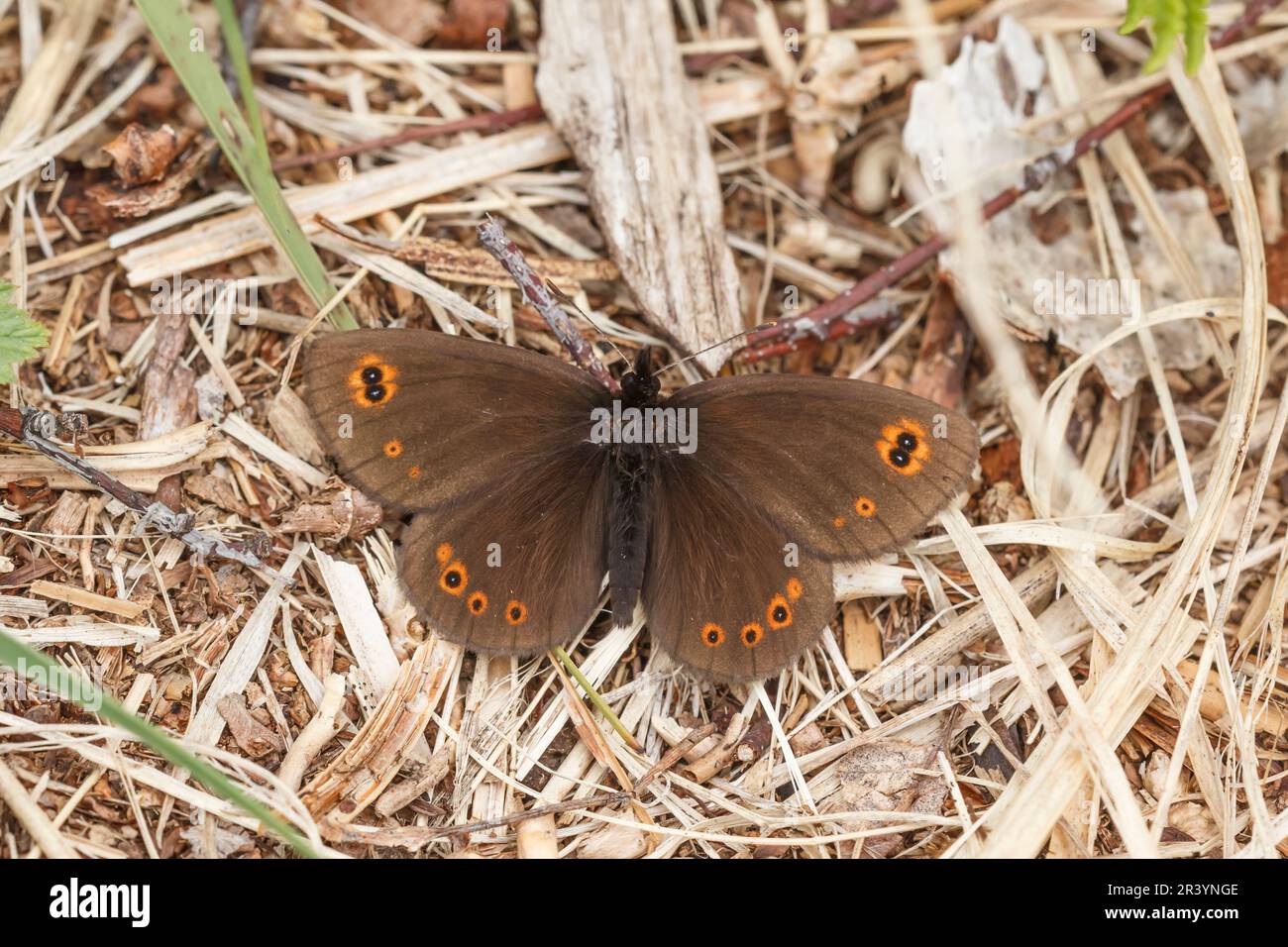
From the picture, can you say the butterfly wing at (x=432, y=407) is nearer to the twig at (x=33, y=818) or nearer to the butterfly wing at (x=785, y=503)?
the butterfly wing at (x=785, y=503)

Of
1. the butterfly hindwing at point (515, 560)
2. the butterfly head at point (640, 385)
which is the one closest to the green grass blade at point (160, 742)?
the butterfly hindwing at point (515, 560)

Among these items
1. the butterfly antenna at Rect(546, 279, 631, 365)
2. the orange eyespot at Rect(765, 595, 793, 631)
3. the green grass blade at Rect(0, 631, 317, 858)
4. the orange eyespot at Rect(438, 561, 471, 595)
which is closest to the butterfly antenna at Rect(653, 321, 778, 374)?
the butterfly antenna at Rect(546, 279, 631, 365)

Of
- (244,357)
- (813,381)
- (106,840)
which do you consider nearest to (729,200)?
(813,381)

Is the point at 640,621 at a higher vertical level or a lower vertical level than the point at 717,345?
lower

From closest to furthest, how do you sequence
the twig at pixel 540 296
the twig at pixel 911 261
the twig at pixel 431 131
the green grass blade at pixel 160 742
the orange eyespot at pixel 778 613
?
1. the green grass blade at pixel 160 742
2. the orange eyespot at pixel 778 613
3. the twig at pixel 540 296
4. the twig at pixel 911 261
5. the twig at pixel 431 131

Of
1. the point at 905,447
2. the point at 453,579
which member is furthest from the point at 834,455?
the point at 453,579

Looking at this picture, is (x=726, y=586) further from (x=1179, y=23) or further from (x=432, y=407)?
(x=1179, y=23)

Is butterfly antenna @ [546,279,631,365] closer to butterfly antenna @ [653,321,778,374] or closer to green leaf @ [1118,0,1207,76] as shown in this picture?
→ butterfly antenna @ [653,321,778,374]
